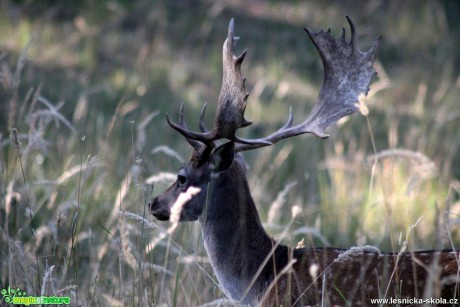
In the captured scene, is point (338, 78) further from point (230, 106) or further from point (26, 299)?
point (26, 299)

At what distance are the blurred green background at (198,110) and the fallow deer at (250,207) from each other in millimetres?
178

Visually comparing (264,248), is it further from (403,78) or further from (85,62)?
(403,78)

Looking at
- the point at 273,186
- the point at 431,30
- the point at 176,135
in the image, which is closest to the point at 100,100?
the point at 176,135

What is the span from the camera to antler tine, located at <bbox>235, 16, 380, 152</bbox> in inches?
181

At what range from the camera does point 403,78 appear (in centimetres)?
1247

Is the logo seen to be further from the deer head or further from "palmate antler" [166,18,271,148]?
"palmate antler" [166,18,271,148]

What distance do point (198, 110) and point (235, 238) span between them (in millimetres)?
5704

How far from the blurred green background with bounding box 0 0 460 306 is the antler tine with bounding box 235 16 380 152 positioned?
1.67 ft

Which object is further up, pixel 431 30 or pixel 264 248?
pixel 431 30

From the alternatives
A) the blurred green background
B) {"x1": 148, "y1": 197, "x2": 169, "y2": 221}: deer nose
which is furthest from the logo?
{"x1": 148, "y1": 197, "x2": 169, "y2": 221}: deer nose

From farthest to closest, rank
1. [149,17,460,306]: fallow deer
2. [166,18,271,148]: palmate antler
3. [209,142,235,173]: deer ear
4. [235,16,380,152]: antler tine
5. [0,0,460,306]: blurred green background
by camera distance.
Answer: [0,0,460,306]: blurred green background
[235,16,380,152]: antler tine
[209,142,235,173]: deer ear
[166,18,271,148]: palmate antler
[149,17,460,306]: fallow deer

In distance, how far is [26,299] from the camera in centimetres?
400

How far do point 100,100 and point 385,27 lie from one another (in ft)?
19.5

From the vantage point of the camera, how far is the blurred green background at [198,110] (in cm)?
589
